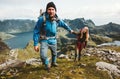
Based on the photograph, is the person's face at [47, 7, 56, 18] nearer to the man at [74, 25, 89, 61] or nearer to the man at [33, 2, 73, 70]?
the man at [33, 2, 73, 70]

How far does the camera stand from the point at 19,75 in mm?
13578

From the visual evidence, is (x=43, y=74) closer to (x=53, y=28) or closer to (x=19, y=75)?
(x=19, y=75)

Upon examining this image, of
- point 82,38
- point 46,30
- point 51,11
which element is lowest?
point 82,38

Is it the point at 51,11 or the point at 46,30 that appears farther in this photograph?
the point at 46,30

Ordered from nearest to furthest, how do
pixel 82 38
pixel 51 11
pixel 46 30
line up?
pixel 51 11 → pixel 46 30 → pixel 82 38

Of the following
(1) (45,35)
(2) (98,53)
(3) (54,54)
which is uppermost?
(1) (45,35)

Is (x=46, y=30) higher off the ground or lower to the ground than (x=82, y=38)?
higher

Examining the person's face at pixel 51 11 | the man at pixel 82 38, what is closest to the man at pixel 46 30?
the person's face at pixel 51 11

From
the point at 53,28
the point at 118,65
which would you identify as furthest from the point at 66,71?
the point at 118,65

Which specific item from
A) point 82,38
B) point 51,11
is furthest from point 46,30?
point 82,38

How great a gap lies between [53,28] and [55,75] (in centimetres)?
246

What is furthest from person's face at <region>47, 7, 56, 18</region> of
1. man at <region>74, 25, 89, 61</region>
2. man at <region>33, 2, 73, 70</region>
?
man at <region>74, 25, 89, 61</region>

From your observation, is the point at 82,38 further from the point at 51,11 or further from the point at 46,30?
the point at 51,11

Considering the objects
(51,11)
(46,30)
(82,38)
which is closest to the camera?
(51,11)
